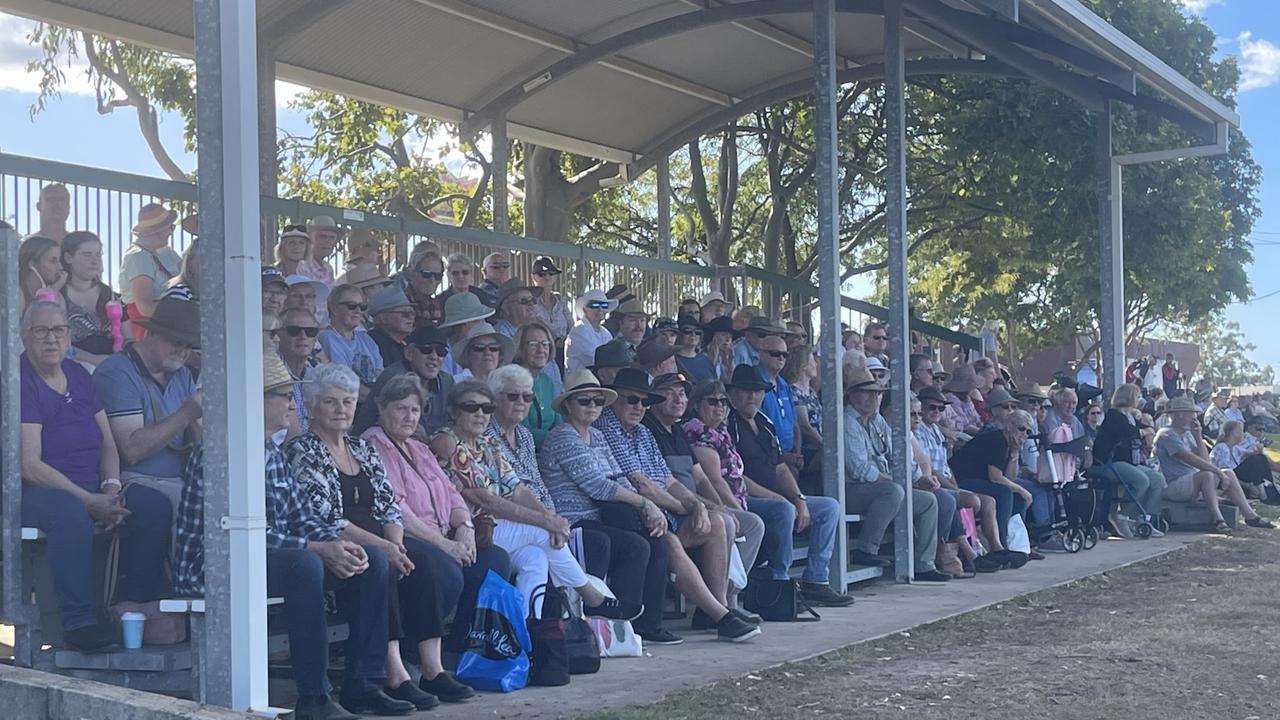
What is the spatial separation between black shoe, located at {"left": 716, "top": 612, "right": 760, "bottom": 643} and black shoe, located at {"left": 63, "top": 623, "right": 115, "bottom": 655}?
3.64m

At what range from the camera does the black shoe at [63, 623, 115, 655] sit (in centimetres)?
596

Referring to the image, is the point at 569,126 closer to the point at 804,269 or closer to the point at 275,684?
the point at 275,684

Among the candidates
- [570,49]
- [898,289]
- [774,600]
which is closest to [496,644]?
[774,600]

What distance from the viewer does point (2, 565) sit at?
6.01m

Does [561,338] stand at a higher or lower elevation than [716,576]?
higher

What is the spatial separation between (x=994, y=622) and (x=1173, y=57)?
20935 mm

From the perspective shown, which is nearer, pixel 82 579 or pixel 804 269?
pixel 82 579

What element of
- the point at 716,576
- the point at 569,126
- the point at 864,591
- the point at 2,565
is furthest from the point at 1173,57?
the point at 2,565

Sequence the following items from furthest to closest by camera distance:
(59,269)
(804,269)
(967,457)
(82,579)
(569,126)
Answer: (804,269) < (569,126) < (967,457) < (59,269) < (82,579)

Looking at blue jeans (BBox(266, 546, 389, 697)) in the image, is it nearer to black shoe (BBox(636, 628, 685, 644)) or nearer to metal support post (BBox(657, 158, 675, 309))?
black shoe (BBox(636, 628, 685, 644))

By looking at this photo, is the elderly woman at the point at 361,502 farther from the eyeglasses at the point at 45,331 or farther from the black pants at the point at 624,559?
the black pants at the point at 624,559

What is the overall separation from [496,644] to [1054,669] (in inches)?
108

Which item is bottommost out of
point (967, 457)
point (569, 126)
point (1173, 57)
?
point (967, 457)

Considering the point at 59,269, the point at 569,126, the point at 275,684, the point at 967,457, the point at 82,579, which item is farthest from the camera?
the point at 569,126
